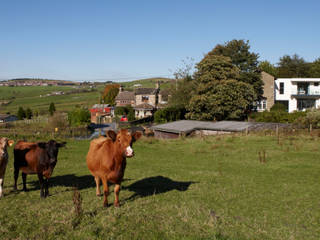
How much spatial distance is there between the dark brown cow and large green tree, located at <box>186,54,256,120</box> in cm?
4368

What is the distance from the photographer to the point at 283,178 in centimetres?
1531

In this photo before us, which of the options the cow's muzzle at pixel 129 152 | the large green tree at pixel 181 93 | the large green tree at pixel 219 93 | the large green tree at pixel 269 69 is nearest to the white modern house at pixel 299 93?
the large green tree at pixel 219 93

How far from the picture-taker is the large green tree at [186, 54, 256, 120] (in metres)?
52.9

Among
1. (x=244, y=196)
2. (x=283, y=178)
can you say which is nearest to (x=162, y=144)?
(x=283, y=178)

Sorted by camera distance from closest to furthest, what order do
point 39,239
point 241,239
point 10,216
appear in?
point 39,239 < point 241,239 < point 10,216

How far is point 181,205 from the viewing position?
9500 mm

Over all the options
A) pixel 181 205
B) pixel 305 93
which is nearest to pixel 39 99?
pixel 305 93

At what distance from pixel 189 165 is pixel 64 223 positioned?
1283cm

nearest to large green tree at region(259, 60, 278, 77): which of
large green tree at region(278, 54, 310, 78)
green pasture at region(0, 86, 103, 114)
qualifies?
large green tree at region(278, 54, 310, 78)

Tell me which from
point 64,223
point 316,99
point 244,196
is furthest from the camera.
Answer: point 316,99

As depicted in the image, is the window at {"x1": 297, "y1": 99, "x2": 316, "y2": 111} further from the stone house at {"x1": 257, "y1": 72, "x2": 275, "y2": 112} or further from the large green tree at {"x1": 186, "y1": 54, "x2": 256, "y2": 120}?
the large green tree at {"x1": 186, "y1": 54, "x2": 256, "y2": 120}

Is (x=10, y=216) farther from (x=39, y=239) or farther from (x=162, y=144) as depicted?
(x=162, y=144)

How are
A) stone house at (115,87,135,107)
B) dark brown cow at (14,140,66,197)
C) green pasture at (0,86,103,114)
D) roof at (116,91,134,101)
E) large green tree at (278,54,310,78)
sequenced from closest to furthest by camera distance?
dark brown cow at (14,140,66,197), large green tree at (278,54,310,78), stone house at (115,87,135,107), roof at (116,91,134,101), green pasture at (0,86,103,114)

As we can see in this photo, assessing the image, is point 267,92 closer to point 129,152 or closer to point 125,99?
point 125,99
